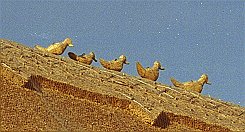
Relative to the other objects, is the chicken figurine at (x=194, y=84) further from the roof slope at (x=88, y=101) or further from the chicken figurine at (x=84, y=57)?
the chicken figurine at (x=84, y=57)

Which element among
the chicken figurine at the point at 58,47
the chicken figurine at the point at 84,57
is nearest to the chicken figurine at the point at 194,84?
the chicken figurine at the point at 84,57

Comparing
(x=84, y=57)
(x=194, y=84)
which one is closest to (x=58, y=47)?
(x=84, y=57)

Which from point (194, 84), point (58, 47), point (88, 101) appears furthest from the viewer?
point (194, 84)

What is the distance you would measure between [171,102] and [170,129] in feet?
2.84

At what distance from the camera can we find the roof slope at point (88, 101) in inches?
232

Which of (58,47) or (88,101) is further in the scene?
(58,47)

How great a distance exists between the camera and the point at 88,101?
664 cm

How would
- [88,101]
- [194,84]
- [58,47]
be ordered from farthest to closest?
[194,84] → [58,47] → [88,101]

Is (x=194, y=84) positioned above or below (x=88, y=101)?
above

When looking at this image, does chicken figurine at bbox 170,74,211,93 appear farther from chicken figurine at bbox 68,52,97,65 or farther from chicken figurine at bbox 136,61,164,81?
chicken figurine at bbox 68,52,97,65

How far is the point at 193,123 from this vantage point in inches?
276

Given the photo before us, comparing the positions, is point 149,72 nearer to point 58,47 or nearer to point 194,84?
point 194,84

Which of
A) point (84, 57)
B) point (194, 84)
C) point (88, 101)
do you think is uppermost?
point (194, 84)

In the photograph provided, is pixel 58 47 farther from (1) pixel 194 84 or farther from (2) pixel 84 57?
(1) pixel 194 84
